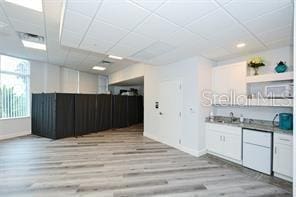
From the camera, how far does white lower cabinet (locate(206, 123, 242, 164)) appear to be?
379cm

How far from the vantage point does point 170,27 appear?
280cm

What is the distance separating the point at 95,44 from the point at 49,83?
5.03m

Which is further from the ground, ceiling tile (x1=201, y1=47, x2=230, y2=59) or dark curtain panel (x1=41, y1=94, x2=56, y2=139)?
ceiling tile (x1=201, y1=47, x2=230, y2=59)

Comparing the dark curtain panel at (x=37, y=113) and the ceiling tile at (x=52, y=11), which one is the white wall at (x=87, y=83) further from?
the ceiling tile at (x=52, y=11)

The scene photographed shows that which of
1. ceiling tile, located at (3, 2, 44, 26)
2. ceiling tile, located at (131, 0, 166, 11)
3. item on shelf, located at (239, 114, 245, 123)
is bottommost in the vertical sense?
item on shelf, located at (239, 114, 245, 123)

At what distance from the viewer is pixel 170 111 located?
5.39 m

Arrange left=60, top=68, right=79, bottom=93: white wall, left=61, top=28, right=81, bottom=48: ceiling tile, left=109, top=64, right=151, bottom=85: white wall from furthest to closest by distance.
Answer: left=60, top=68, right=79, bottom=93: white wall → left=109, top=64, right=151, bottom=85: white wall → left=61, top=28, right=81, bottom=48: ceiling tile

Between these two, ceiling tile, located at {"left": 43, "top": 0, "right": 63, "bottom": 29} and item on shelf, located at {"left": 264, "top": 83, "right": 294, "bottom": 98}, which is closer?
ceiling tile, located at {"left": 43, "top": 0, "right": 63, "bottom": 29}

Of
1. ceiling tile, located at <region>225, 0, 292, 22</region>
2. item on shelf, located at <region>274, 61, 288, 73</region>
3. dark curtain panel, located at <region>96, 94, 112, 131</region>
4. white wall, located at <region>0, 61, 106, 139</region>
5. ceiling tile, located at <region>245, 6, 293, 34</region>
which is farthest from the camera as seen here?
dark curtain panel, located at <region>96, 94, 112, 131</region>

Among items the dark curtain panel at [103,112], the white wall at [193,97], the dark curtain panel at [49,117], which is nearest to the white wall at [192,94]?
the white wall at [193,97]

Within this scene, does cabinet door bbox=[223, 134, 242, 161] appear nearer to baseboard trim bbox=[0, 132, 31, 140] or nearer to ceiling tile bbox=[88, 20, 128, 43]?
ceiling tile bbox=[88, 20, 128, 43]

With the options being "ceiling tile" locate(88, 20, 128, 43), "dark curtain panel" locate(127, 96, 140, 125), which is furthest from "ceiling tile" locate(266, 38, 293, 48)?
"dark curtain panel" locate(127, 96, 140, 125)

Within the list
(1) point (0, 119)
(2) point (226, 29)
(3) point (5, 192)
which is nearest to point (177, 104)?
(2) point (226, 29)

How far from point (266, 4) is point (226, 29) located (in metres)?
0.75
